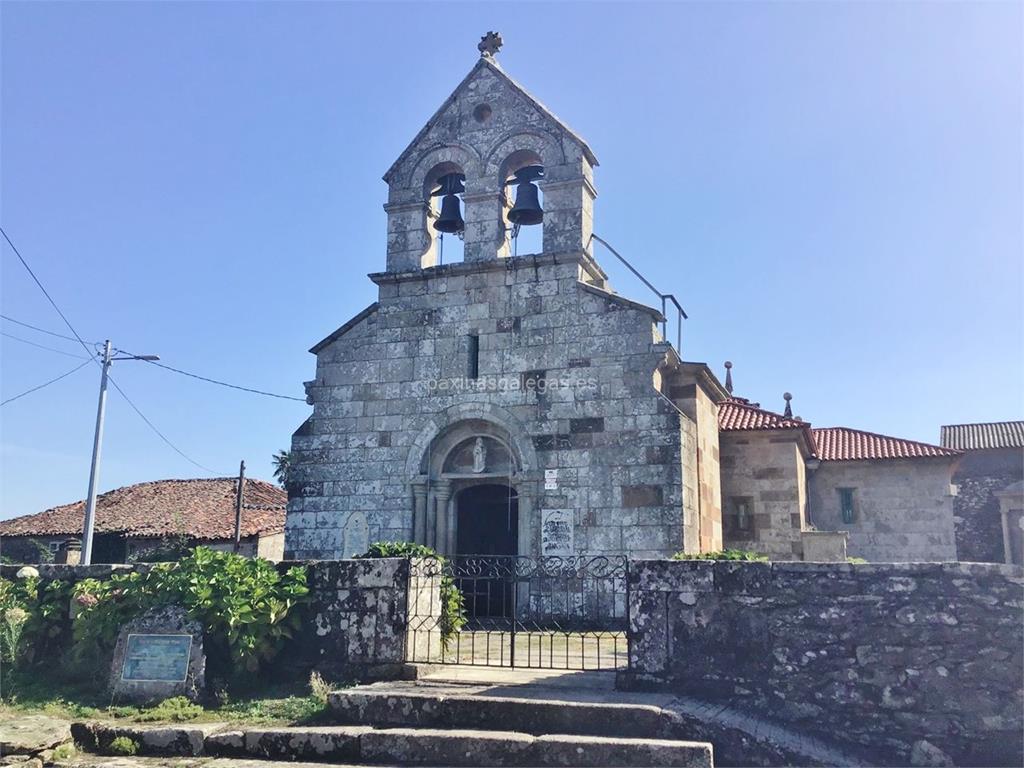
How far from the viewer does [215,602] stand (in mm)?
8328

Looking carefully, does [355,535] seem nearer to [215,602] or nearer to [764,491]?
[215,602]

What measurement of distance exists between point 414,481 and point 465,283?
3.59 meters

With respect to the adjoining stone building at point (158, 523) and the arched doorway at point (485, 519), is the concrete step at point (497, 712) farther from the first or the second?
the adjoining stone building at point (158, 523)

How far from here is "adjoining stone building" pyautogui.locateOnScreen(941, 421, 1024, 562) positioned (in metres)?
28.6

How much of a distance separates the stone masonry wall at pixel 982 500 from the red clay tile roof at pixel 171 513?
25.9m

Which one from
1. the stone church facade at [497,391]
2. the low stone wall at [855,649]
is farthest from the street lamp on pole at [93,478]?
the low stone wall at [855,649]

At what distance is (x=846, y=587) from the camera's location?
22.7ft

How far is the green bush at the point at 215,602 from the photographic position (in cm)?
823

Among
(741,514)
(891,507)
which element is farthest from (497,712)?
(891,507)

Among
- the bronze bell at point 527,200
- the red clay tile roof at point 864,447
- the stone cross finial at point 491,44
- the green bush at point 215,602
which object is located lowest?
the green bush at point 215,602

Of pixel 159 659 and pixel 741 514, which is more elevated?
pixel 741 514

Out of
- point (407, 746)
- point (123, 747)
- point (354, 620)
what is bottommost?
point (123, 747)

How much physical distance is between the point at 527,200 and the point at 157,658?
9425 mm

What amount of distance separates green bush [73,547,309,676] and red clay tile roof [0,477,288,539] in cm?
2253
